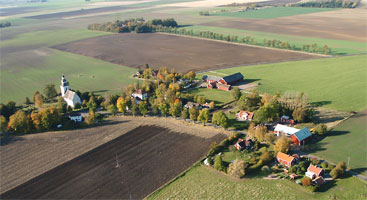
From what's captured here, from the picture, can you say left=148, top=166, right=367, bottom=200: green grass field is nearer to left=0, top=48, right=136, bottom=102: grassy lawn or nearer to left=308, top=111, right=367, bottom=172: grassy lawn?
left=308, top=111, right=367, bottom=172: grassy lawn

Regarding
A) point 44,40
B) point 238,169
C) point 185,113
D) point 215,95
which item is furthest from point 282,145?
point 44,40

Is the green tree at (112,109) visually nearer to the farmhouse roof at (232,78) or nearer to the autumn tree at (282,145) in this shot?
the farmhouse roof at (232,78)

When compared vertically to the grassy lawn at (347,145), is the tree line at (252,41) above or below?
above

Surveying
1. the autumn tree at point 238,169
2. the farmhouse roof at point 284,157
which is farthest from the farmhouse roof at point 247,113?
the autumn tree at point 238,169

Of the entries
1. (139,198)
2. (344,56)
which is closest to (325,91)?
(344,56)

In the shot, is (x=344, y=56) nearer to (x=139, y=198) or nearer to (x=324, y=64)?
(x=324, y=64)

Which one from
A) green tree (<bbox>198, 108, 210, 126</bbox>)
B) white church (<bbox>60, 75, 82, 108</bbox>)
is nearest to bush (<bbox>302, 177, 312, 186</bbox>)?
green tree (<bbox>198, 108, 210, 126</bbox>)

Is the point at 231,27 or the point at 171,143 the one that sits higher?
the point at 231,27
